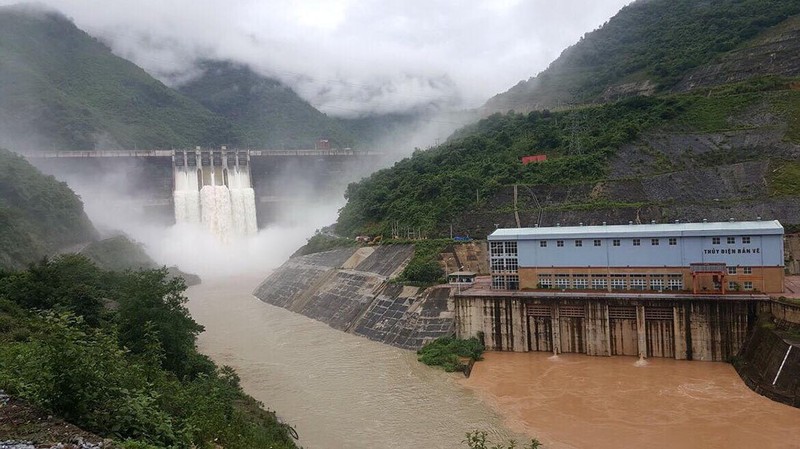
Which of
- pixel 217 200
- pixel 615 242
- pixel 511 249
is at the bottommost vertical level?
pixel 511 249

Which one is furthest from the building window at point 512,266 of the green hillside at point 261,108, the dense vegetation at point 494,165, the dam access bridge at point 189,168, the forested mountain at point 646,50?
the green hillside at point 261,108

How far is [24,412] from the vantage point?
325 inches

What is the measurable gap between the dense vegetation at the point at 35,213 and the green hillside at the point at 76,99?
25115 mm

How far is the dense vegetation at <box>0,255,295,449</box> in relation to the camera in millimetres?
8648

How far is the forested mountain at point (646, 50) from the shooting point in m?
60.8

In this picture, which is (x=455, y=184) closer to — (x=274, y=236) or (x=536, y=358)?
(x=536, y=358)

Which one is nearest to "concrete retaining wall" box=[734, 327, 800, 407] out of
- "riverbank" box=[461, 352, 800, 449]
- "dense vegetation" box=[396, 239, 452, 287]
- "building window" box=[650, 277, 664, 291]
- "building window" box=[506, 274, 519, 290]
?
"riverbank" box=[461, 352, 800, 449]

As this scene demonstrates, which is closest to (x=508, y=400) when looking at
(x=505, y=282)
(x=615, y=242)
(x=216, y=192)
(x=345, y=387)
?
(x=345, y=387)

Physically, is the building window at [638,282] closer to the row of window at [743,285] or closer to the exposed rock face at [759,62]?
the row of window at [743,285]

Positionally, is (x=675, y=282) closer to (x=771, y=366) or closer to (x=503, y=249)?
(x=771, y=366)

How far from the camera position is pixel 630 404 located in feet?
70.1

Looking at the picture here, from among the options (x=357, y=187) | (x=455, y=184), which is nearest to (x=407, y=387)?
(x=455, y=184)

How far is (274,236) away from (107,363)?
204ft

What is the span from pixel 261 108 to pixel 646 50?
87907 millimetres
